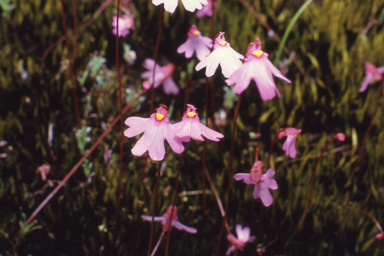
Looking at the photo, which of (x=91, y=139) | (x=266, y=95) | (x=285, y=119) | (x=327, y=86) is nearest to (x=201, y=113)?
(x=285, y=119)

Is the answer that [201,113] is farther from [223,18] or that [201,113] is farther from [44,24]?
[44,24]

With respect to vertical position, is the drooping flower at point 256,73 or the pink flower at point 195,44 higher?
the pink flower at point 195,44

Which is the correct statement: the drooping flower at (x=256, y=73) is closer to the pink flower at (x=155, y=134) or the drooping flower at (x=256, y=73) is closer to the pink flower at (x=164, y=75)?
the pink flower at (x=155, y=134)

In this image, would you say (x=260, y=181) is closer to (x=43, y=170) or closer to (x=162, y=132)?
(x=162, y=132)

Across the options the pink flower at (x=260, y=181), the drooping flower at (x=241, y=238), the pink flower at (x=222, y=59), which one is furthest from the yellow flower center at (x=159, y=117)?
the drooping flower at (x=241, y=238)

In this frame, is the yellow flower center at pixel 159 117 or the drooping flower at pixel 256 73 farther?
the yellow flower center at pixel 159 117

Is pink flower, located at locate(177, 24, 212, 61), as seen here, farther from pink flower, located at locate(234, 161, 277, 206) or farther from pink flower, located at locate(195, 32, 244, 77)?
pink flower, located at locate(234, 161, 277, 206)

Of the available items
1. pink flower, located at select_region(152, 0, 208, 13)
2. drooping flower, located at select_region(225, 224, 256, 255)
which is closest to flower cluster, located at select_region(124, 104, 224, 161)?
pink flower, located at select_region(152, 0, 208, 13)
